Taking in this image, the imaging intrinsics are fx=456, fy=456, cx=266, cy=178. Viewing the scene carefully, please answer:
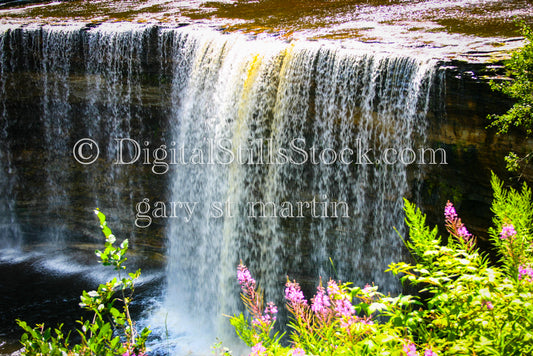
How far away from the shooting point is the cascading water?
25.2 feet

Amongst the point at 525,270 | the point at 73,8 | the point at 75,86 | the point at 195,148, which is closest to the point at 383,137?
the point at 195,148

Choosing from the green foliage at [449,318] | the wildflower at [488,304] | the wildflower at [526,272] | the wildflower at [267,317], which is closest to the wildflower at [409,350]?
the green foliage at [449,318]

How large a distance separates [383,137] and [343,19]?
14.3ft

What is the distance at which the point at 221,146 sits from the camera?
8969 millimetres

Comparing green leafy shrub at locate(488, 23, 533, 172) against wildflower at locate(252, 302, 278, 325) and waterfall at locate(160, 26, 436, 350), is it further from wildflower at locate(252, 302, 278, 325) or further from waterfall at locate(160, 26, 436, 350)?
wildflower at locate(252, 302, 278, 325)

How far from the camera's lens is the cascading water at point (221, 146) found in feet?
25.2

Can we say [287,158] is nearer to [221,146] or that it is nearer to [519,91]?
[221,146]

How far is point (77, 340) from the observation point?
314 inches

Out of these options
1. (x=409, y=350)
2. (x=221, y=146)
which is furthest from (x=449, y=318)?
(x=221, y=146)

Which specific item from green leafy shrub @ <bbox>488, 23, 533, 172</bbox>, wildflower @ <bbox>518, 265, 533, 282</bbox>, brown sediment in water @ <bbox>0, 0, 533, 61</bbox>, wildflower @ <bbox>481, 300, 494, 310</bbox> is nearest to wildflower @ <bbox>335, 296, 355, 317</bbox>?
wildflower @ <bbox>481, 300, 494, 310</bbox>

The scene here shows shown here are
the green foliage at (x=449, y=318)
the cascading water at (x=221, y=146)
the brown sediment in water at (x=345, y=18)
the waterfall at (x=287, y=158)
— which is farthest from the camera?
the brown sediment in water at (x=345, y=18)

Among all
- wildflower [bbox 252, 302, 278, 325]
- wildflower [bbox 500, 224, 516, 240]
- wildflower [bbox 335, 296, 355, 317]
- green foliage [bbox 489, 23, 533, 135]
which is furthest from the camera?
green foliage [bbox 489, 23, 533, 135]

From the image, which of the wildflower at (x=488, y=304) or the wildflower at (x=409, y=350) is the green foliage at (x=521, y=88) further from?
the wildflower at (x=409, y=350)

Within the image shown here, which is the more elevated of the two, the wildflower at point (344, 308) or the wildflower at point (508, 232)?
the wildflower at point (508, 232)
